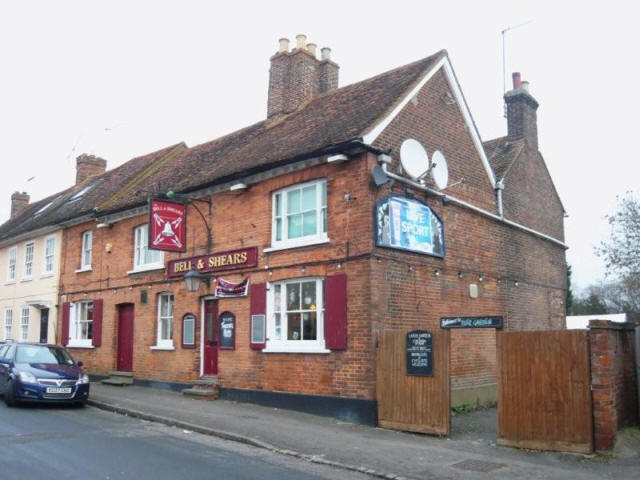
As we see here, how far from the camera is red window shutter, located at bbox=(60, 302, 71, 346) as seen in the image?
2200cm

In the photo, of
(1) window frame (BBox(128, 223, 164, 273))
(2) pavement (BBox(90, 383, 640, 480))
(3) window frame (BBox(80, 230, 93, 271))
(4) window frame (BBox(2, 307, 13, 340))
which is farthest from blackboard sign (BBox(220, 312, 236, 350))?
(4) window frame (BBox(2, 307, 13, 340))

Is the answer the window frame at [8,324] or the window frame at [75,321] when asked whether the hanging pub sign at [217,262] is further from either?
the window frame at [8,324]

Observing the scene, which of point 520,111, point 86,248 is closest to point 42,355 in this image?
point 86,248

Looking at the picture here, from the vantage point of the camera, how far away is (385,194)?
13250 millimetres

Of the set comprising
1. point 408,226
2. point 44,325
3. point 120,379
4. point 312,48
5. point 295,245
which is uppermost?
point 312,48

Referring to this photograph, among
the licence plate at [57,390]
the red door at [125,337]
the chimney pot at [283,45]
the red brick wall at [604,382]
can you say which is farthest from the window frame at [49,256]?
the red brick wall at [604,382]

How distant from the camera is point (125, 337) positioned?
774 inches

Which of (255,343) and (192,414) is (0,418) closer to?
(192,414)

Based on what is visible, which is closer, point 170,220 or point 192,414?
point 192,414

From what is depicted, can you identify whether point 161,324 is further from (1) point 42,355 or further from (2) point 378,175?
(2) point 378,175

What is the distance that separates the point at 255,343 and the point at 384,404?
3.89 metres

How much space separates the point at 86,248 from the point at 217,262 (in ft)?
26.4

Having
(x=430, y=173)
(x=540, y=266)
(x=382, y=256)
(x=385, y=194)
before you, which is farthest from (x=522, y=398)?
(x=540, y=266)

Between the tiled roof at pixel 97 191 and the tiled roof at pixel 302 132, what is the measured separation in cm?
220
